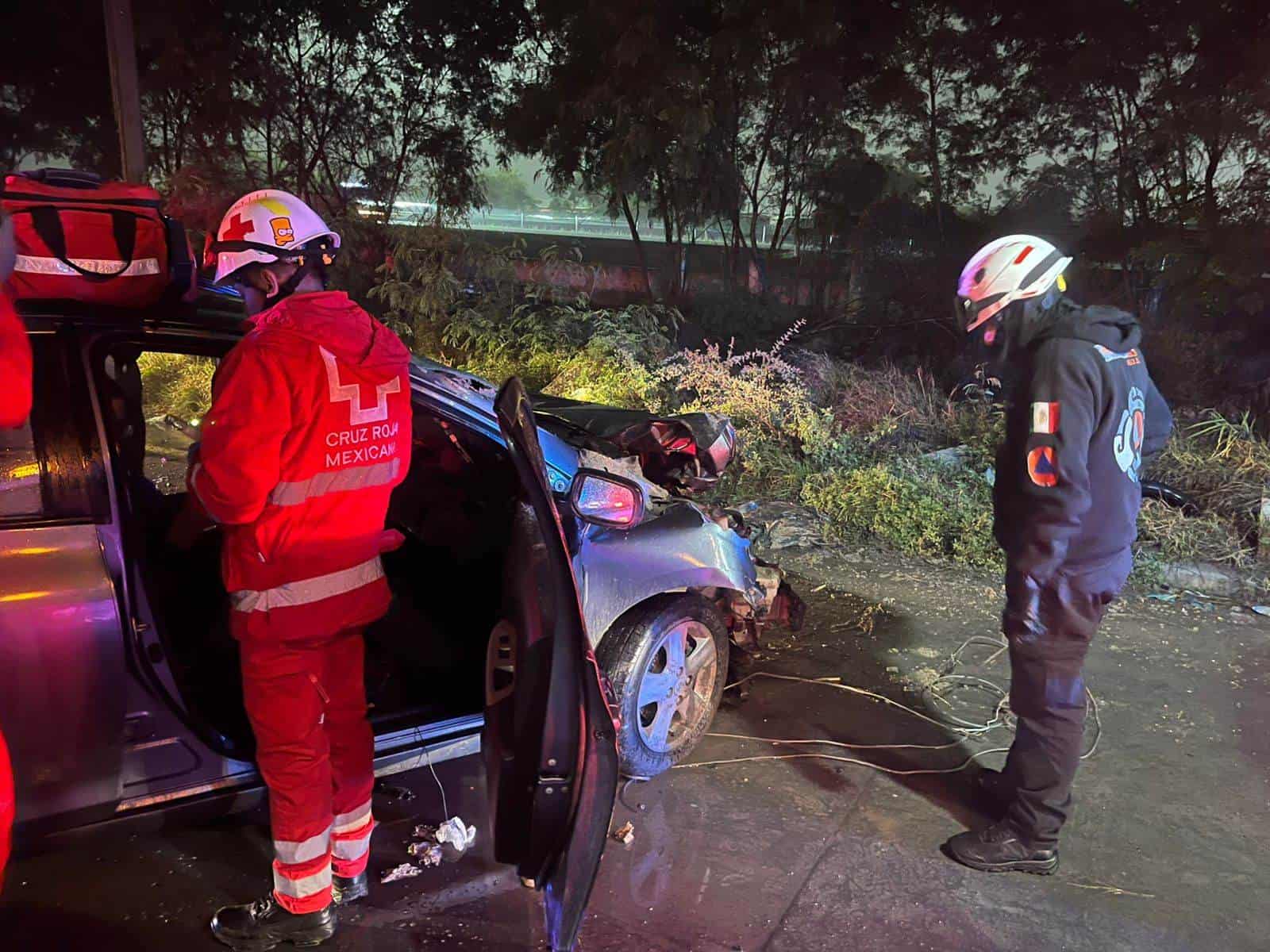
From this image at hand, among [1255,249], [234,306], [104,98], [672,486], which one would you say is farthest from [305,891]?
[104,98]

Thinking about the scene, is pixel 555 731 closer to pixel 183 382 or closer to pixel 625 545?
pixel 625 545

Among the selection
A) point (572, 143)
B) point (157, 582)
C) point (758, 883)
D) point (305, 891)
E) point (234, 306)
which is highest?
point (572, 143)

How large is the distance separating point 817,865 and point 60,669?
222cm

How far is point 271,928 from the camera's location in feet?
7.59

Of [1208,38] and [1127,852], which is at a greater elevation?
[1208,38]

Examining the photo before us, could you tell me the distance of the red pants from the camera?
219 cm

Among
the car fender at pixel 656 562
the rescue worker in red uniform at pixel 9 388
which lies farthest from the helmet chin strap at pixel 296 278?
the car fender at pixel 656 562

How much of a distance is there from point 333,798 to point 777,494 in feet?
14.6

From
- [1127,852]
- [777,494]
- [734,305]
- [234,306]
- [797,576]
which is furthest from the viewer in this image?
[734,305]

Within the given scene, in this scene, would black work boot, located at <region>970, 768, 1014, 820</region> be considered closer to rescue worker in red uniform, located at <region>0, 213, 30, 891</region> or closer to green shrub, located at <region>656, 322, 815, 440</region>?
rescue worker in red uniform, located at <region>0, 213, 30, 891</region>

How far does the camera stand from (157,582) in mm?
2652

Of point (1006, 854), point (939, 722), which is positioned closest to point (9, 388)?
point (1006, 854)

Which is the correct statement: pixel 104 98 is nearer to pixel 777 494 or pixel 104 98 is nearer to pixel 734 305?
pixel 734 305

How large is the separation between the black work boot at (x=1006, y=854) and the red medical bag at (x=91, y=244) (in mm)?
2901
